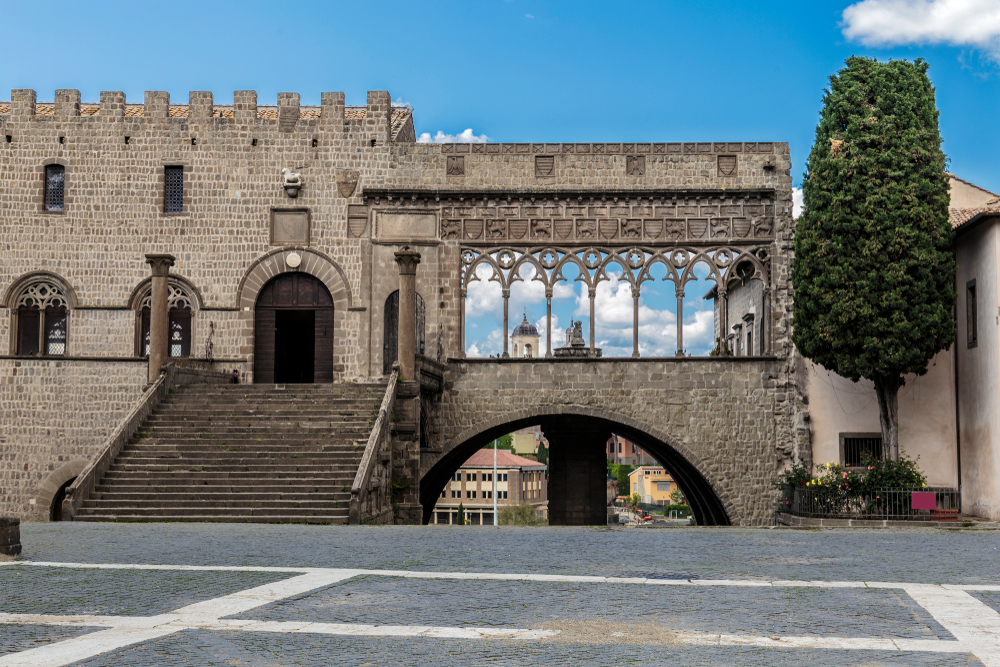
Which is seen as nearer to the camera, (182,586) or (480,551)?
(182,586)

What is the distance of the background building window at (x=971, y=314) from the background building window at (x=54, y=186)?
77.0 feet

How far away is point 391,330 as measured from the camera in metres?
27.1

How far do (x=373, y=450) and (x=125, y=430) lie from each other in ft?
16.6

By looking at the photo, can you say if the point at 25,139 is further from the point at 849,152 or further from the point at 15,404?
the point at 849,152

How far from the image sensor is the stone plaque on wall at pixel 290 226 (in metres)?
27.2

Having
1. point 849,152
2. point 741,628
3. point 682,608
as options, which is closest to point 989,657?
point 741,628

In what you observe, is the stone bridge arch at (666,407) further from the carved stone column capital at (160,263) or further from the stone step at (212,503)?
the stone step at (212,503)

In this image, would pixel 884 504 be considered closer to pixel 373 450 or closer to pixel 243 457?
pixel 373 450

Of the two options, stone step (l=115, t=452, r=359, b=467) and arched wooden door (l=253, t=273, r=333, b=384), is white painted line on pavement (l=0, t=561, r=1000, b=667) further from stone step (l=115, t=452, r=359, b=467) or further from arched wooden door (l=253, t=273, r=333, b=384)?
arched wooden door (l=253, t=273, r=333, b=384)

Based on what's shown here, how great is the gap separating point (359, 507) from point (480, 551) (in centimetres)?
570

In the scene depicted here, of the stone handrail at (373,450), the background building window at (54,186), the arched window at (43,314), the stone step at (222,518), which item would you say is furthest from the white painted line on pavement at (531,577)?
the background building window at (54,186)

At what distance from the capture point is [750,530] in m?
15.8

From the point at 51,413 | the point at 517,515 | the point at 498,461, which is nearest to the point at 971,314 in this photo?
the point at 51,413

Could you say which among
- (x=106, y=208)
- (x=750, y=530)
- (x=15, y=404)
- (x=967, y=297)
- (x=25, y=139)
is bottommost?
(x=750, y=530)
